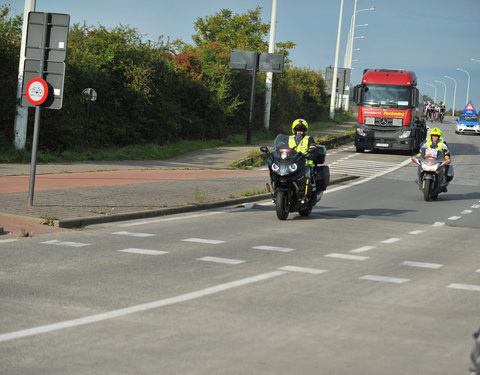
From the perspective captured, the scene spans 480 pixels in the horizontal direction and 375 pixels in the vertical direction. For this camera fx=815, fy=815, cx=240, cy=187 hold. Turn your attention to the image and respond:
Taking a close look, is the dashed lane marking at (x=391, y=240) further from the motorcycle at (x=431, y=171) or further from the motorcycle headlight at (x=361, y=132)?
the motorcycle headlight at (x=361, y=132)

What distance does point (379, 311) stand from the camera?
23.3ft

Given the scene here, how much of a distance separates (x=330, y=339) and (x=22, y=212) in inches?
303

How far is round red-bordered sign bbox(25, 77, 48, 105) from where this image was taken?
13047 millimetres

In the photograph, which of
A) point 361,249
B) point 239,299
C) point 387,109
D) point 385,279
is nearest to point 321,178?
point 361,249

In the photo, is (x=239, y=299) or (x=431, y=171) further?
(x=431, y=171)

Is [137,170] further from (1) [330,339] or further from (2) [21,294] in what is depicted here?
(1) [330,339]

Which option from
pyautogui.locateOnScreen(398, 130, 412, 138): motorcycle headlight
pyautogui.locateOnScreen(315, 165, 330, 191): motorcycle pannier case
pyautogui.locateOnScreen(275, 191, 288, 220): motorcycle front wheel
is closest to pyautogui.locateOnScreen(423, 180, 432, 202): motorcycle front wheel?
pyautogui.locateOnScreen(315, 165, 330, 191): motorcycle pannier case

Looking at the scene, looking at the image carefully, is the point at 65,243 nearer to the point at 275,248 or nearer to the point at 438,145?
the point at 275,248

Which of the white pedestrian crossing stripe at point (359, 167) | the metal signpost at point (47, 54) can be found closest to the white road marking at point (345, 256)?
the metal signpost at point (47, 54)

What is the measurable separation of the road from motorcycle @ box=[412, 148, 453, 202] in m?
5.61

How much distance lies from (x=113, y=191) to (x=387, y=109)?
20893 mm

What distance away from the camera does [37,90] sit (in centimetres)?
1306

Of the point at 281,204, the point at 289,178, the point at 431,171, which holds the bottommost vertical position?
the point at 281,204

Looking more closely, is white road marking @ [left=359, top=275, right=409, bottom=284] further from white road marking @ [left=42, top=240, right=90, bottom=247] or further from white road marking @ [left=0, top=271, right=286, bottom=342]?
white road marking @ [left=42, top=240, right=90, bottom=247]
